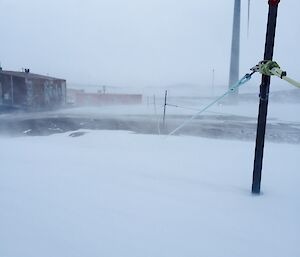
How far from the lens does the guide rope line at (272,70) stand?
3.24 meters

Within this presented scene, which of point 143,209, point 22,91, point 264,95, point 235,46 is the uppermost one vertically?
point 235,46

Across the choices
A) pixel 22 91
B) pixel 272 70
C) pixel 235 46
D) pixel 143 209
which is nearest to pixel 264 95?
pixel 272 70

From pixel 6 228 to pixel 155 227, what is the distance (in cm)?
140

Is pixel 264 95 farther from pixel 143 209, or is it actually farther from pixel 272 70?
pixel 143 209

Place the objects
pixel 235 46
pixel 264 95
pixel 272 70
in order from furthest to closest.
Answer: pixel 235 46 → pixel 264 95 → pixel 272 70

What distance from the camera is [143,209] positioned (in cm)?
301

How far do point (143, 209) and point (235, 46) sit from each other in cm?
3412

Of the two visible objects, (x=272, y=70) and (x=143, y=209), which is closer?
(x=143, y=209)

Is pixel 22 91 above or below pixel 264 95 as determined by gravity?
below

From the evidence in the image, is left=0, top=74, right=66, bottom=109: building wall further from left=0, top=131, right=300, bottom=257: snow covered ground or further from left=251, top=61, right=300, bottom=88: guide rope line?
left=251, top=61, right=300, bottom=88: guide rope line

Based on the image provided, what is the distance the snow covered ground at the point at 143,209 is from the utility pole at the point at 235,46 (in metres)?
29.9

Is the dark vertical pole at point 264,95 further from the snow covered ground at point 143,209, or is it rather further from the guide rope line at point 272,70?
the snow covered ground at point 143,209

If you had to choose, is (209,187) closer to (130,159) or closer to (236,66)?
(130,159)

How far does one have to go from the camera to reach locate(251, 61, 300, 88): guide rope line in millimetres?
3240
